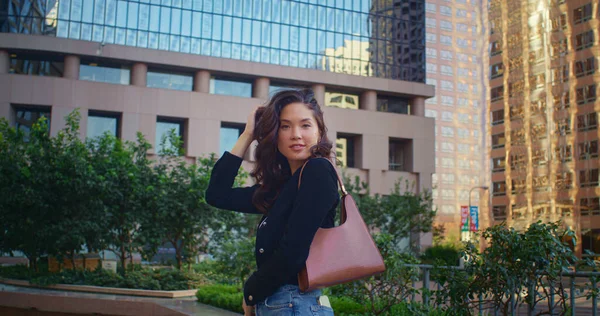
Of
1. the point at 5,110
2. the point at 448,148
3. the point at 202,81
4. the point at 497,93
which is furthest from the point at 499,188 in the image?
the point at 448,148

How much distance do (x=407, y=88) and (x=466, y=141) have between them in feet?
154

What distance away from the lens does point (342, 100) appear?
45.7 metres

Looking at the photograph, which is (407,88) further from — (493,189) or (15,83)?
(15,83)

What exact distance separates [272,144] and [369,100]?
44072mm

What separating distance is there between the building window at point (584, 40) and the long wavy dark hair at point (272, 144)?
72.3ft

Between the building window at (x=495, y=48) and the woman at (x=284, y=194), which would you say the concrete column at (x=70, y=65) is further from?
the woman at (x=284, y=194)

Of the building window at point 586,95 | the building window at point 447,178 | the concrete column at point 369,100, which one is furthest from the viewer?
the building window at point 447,178

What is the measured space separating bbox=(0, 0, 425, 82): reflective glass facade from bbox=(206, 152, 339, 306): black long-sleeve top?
1552 inches

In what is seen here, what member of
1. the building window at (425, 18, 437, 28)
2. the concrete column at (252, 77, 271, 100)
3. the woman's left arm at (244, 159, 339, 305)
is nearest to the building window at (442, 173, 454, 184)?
the building window at (425, 18, 437, 28)

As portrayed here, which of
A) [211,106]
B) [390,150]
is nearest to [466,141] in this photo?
[390,150]

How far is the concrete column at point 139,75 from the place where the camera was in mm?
38938

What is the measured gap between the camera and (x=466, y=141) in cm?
9031

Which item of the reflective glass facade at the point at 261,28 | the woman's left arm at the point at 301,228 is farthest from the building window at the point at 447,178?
the woman's left arm at the point at 301,228

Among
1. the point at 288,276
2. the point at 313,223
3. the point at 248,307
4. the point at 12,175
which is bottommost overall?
the point at 248,307
